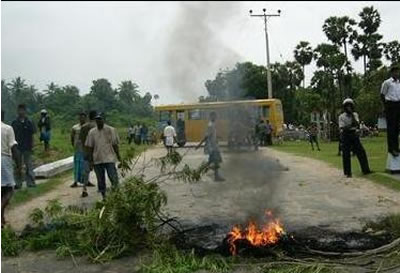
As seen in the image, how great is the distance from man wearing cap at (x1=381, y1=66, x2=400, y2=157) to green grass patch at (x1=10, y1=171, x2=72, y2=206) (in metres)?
7.19

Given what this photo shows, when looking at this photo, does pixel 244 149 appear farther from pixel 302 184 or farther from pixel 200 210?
pixel 200 210

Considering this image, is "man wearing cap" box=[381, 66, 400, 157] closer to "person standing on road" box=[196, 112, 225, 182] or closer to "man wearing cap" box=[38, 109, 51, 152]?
"person standing on road" box=[196, 112, 225, 182]

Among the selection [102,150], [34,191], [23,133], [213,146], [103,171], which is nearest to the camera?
[102,150]

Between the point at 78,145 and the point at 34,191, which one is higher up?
the point at 78,145

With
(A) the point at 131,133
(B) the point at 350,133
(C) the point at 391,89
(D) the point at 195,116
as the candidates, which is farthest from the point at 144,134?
(C) the point at 391,89

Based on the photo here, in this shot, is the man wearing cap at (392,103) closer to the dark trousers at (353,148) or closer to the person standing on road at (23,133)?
the dark trousers at (353,148)

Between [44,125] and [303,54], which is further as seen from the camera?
[303,54]

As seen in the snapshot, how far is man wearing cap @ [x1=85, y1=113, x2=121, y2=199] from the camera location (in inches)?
403

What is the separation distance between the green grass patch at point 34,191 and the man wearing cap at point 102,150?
74.8 inches

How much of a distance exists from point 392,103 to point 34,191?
7.62m

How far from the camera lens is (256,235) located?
22.1ft

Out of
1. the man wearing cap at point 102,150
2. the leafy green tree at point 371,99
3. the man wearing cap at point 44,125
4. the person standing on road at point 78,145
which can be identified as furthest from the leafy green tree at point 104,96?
the leafy green tree at point 371,99

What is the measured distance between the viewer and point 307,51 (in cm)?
4331

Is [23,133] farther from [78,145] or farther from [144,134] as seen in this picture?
[144,134]
